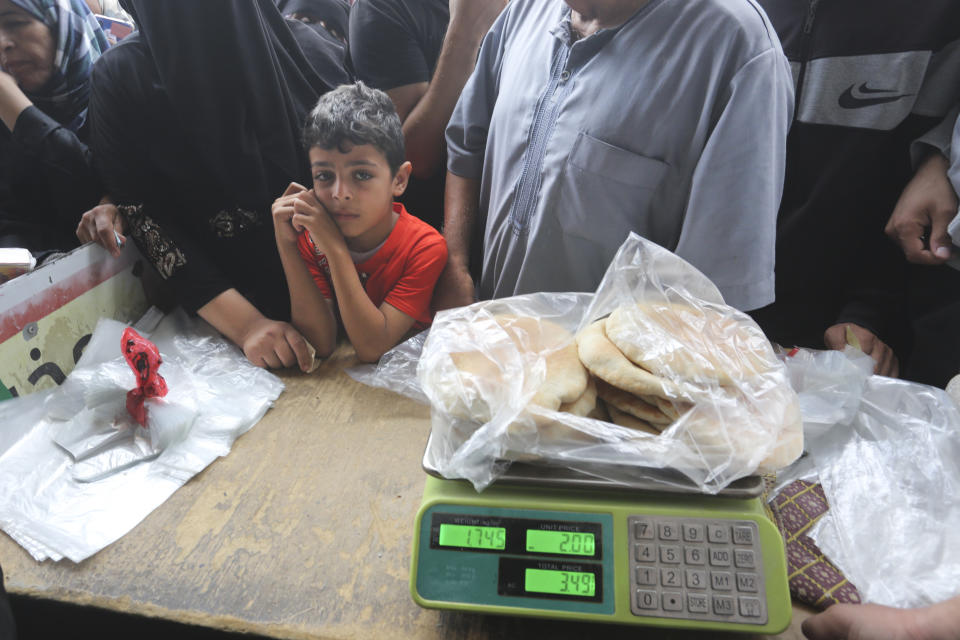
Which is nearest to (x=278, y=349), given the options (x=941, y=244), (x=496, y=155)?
(x=496, y=155)

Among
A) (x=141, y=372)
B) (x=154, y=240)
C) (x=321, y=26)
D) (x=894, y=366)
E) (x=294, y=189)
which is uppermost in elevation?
(x=321, y=26)

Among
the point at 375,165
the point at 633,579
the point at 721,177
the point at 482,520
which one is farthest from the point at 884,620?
the point at 375,165

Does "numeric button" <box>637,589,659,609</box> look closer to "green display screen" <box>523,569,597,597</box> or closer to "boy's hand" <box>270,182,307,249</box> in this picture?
"green display screen" <box>523,569,597,597</box>

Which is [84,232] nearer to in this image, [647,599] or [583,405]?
[583,405]

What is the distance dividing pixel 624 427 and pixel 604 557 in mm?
135

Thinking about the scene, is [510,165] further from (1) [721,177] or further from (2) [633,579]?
(2) [633,579]

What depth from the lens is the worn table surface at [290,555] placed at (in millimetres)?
582

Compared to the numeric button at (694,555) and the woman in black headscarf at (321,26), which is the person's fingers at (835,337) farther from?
the woman in black headscarf at (321,26)

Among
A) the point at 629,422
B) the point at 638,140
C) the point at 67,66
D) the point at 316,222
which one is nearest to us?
the point at 629,422

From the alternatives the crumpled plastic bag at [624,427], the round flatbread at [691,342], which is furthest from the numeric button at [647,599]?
the round flatbread at [691,342]

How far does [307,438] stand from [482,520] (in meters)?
0.44

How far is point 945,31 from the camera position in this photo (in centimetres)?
92

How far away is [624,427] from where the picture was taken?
0.57 meters

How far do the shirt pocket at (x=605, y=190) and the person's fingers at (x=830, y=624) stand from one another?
58 centimetres
